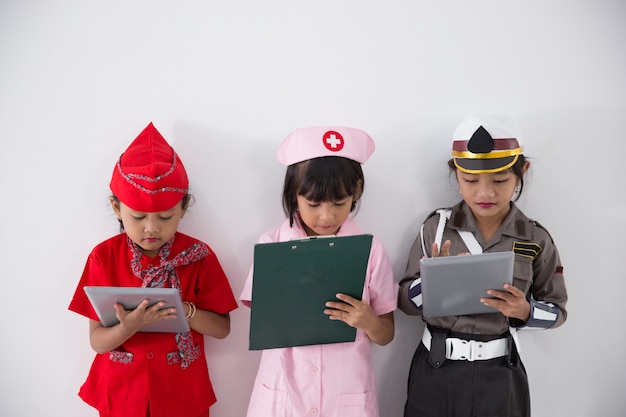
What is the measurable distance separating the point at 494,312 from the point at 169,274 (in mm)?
1084

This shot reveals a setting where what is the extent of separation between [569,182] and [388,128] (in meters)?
0.75

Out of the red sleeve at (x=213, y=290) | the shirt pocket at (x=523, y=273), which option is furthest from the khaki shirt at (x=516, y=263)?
the red sleeve at (x=213, y=290)

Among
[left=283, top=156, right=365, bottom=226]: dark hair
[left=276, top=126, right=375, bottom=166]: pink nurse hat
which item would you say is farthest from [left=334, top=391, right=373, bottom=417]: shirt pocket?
[left=276, top=126, right=375, bottom=166]: pink nurse hat

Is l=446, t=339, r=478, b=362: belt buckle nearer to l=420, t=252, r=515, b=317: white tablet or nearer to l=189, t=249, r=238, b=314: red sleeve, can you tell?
l=420, t=252, r=515, b=317: white tablet

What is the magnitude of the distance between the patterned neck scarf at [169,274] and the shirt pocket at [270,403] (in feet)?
0.83

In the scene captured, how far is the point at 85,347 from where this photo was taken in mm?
2125

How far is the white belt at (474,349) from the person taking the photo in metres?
1.99

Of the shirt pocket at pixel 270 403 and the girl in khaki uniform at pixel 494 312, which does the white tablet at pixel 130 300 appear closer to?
the shirt pocket at pixel 270 403

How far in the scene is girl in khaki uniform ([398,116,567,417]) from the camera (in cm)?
196

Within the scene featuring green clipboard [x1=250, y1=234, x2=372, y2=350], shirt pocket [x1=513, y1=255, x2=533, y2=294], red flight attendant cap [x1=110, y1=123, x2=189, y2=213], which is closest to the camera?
green clipboard [x1=250, y1=234, x2=372, y2=350]

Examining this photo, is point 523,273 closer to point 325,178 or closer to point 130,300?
point 325,178

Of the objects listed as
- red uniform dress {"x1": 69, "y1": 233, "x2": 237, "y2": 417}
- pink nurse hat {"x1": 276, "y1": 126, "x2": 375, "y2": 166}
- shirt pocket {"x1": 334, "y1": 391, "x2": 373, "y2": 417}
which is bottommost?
shirt pocket {"x1": 334, "y1": 391, "x2": 373, "y2": 417}

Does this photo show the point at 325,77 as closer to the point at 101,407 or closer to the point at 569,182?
the point at 569,182

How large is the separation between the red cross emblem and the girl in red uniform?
466 mm
